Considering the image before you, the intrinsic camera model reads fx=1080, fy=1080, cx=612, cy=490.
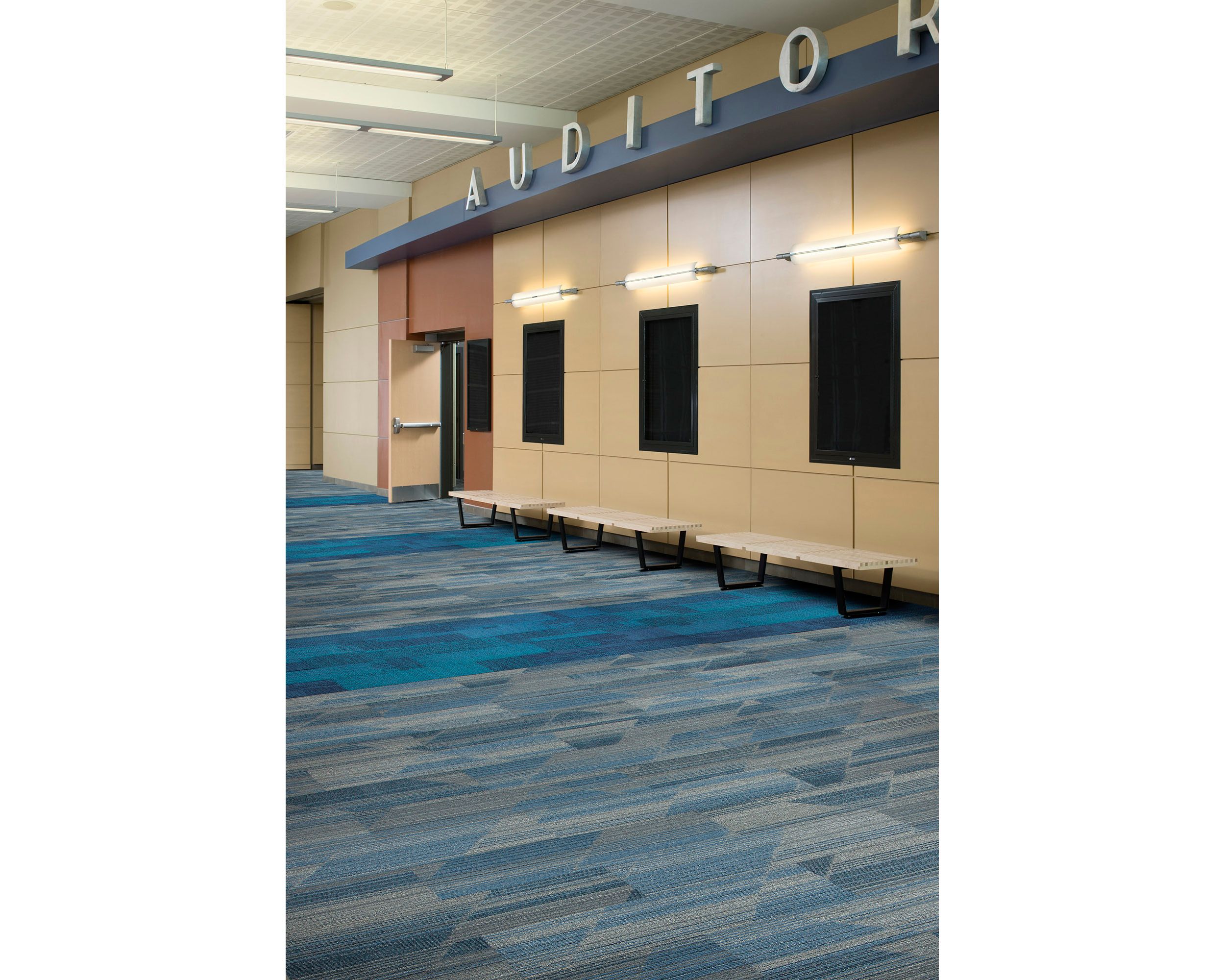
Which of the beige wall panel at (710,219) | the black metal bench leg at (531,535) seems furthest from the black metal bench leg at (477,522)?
the beige wall panel at (710,219)

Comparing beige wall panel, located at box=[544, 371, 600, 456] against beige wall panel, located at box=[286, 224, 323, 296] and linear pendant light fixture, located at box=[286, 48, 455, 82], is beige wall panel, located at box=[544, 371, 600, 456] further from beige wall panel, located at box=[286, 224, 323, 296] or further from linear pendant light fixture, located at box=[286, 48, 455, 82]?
beige wall panel, located at box=[286, 224, 323, 296]

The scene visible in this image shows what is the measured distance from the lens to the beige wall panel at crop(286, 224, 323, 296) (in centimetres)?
1914

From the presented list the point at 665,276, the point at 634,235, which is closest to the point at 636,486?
the point at 665,276

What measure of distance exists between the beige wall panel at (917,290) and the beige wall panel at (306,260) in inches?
547

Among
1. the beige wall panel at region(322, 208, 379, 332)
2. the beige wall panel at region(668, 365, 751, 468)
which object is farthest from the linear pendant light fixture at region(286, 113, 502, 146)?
the beige wall panel at region(322, 208, 379, 332)

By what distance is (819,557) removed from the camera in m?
7.04

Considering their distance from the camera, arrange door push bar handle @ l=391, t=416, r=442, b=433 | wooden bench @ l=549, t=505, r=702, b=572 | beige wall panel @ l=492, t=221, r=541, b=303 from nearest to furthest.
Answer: wooden bench @ l=549, t=505, r=702, b=572 → beige wall panel @ l=492, t=221, r=541, b=303 → door push bar handle @ l=391, t=416, r=442, b=433

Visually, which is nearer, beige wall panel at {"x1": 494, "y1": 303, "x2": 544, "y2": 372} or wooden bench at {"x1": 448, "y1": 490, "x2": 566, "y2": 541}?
wooden bench at {"x1": 448, "y1": 490, "x2": 566, "y2": 541}

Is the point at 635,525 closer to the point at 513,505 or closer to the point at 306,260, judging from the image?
the point at 513,505

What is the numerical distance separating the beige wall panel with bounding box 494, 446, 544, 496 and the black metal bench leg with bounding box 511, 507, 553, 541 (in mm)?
523

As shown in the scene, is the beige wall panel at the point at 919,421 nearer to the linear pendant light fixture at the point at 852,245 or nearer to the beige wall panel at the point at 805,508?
the beige wall panel at the point at 805,508
